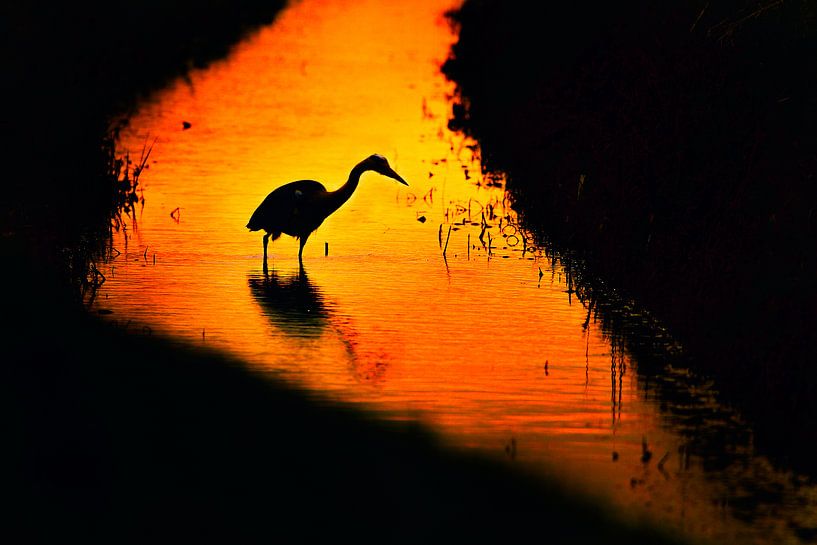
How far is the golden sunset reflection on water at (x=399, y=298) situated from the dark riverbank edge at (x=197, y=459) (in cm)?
31

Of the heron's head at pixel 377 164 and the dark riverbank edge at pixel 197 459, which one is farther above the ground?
the heron's head at pixel 377 164

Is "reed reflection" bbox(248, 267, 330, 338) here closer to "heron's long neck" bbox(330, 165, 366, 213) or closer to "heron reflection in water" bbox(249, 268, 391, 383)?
"heron reflection in water" bbox(249, 268, 391, 383)

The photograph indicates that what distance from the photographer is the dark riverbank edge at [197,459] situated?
7.67 m

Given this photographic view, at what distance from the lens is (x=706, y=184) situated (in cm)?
1428

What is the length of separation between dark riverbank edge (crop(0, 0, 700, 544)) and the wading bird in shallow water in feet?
7.44

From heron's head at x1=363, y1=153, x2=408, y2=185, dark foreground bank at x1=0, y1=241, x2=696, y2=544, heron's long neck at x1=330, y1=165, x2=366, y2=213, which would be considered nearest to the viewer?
dark foreground bank at x1=0, y1=241, x2=696, y2=544

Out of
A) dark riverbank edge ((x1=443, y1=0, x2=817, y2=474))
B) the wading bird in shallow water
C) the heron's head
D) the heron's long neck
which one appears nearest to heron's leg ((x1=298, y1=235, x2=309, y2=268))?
the wading bird in shallow water

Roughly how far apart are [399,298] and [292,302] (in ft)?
2.57

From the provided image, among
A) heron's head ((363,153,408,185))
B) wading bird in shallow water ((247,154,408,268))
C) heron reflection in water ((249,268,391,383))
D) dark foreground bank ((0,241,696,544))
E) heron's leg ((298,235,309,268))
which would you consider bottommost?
dark foreground bank ((0,241,696,544))

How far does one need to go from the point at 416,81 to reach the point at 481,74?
5.54 ft

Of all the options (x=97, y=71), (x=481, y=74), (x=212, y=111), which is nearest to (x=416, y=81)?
(x=481, y=74)

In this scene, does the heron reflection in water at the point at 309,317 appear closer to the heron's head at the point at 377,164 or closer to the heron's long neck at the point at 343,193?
the heron's long neck at the point at 343,193

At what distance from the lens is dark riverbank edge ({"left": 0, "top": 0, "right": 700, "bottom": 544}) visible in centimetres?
767

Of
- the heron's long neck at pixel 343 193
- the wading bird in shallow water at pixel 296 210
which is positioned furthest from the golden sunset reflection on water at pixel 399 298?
the heron's long neck at pixel 343 193
